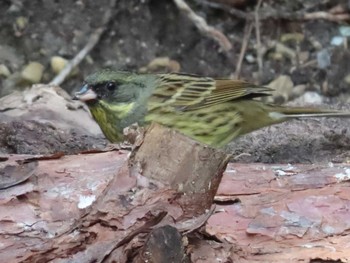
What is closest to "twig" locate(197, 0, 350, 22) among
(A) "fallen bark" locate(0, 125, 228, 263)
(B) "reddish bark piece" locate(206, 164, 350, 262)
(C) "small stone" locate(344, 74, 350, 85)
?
(C) "small stone" locate(344, 74, 350, 85)

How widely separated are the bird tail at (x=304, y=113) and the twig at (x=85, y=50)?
1168 millimetres

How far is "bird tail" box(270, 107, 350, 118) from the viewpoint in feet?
12.0

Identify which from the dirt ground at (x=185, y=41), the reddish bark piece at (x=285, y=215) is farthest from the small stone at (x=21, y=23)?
the reddish bark piece at (x=285, y=215)

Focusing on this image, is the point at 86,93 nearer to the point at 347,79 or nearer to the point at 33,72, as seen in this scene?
the point at 33,72

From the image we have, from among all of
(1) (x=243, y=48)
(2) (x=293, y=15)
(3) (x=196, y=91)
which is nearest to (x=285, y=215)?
(3) (x=196, y=91)

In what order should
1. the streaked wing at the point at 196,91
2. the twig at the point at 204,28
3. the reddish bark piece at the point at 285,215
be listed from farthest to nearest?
the twig at the point at 204,28
the streaked wing at the point at 196,91
the reddish bark piece at the point at 285,215

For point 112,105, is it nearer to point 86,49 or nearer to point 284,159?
point 284,159

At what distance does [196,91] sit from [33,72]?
1.03 meters

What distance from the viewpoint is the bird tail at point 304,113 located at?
3.65 meters

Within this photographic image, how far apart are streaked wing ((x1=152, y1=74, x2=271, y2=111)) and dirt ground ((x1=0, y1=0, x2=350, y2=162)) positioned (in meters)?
0.72

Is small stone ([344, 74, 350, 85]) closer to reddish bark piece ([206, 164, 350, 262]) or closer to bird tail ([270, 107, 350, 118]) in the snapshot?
bird tail ([270, 107, 350, 118])

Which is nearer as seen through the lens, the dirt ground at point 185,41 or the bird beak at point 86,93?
the bird beak at point 86,93

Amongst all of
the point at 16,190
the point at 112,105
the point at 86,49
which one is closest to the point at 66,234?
the point at 16,190

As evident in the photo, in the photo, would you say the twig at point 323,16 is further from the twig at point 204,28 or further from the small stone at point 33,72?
the small stone at point 33,72
